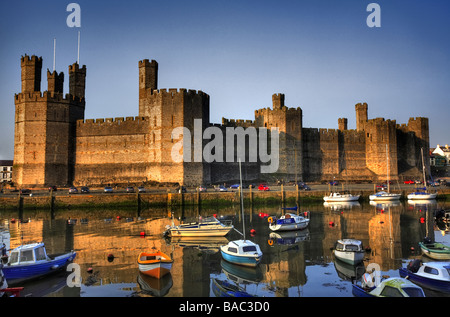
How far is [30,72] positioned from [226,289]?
129 feet

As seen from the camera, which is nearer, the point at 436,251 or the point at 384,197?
the point at 436,251

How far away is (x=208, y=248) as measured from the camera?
1825 centimetres

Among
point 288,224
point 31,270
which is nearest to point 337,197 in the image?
point 288,224

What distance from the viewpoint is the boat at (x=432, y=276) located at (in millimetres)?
11422

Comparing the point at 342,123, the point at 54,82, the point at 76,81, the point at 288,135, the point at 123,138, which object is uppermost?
the point at 76,81

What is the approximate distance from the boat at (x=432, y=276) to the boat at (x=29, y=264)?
12614 millimetres

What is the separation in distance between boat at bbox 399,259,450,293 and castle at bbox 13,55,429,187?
28218mm

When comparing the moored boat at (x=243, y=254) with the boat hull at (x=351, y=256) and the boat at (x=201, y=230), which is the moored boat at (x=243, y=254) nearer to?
the boat hull at (x=351, y=256)

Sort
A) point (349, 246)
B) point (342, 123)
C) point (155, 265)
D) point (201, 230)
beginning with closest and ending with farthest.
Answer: point (155, 265) → point (349, 246) → point (201, 230) → point (342, 123)

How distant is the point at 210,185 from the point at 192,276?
26849 millimetres

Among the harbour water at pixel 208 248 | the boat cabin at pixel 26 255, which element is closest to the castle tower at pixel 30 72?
the harbour water at pixel 208 248

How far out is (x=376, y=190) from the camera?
136 feet

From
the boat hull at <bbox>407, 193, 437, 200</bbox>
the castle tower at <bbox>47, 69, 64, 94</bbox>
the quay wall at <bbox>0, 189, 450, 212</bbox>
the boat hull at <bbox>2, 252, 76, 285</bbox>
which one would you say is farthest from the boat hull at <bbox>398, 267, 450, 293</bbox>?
the castle tower at <bbox>47, 69, 64, 94</bbox>

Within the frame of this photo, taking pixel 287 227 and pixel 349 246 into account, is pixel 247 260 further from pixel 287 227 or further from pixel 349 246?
pixel 287 227
